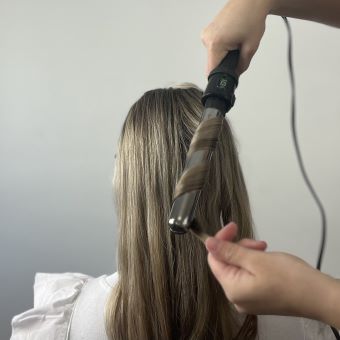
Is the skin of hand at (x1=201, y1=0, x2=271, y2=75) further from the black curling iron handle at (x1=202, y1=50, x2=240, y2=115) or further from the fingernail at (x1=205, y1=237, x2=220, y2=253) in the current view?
→ the fingernail at (x1=205, y1=237, x2=220, y2=253)

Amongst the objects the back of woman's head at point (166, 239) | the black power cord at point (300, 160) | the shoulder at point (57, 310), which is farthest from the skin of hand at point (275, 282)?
the black power cord at point (300, 160)

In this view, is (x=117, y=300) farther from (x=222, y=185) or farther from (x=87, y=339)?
(x=222, y=185)

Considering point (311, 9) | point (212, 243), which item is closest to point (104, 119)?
point (311, 9)

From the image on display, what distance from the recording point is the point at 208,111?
14.9 inches

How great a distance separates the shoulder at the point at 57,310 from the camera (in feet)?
2.11

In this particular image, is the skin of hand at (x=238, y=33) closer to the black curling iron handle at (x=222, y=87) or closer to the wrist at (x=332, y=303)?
the black curling iron handle at (x=222, y=87)

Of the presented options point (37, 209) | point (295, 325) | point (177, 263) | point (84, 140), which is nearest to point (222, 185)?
point (177, 263)

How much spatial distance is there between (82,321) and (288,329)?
31cm

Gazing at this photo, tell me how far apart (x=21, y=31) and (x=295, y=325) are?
0.90 m

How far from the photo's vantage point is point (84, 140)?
1.07 m

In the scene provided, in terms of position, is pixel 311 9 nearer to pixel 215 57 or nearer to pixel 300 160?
pixel 215 57

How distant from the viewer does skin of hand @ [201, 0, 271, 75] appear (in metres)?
0.44

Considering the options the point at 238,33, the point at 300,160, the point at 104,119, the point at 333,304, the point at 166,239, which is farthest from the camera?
the point at 104,119

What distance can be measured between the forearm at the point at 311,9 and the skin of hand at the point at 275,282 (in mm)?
299
